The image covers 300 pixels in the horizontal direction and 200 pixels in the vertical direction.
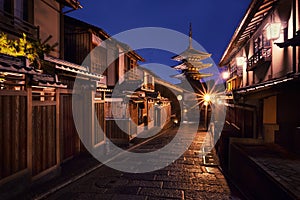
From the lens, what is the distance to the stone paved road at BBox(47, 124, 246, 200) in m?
6.45

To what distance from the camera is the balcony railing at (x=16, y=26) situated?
8.49m

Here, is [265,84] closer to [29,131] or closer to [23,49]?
[29,131]

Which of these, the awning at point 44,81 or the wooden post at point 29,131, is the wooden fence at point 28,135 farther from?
the awning at point 44,81

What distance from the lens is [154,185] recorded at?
7293mm

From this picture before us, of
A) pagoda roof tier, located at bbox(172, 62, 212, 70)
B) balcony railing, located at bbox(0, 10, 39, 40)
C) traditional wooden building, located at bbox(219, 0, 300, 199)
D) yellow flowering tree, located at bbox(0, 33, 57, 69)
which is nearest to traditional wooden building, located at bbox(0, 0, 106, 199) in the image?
balcony railing, located at bbox(0, 10, 39, 40)

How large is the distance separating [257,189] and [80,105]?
895 cm

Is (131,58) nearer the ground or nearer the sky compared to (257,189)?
nearer the sky

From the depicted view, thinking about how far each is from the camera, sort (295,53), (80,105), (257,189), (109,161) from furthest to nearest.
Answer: (80,105) < (109,161) < (295,53) < (257,189)

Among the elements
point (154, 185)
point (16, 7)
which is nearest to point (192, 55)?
point (16, 7)

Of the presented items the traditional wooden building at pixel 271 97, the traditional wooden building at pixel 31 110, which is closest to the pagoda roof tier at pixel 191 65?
the traditional wooden building at pixel 271 97

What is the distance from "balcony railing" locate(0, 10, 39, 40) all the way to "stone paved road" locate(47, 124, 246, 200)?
285 inches

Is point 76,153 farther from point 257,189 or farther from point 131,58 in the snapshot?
point 131,58

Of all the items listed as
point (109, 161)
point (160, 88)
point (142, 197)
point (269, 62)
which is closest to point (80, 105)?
point (109, 161)

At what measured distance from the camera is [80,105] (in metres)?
10.9
